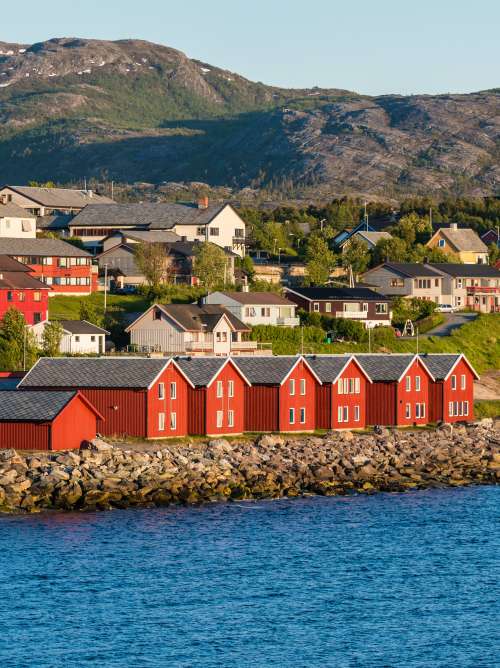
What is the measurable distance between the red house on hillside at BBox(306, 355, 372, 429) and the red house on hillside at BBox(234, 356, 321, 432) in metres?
0.84

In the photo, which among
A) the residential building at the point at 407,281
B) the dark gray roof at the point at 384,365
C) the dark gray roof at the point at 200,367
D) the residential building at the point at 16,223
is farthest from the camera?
the residential building at the point at 407,281

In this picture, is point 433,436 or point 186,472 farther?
point 433,436

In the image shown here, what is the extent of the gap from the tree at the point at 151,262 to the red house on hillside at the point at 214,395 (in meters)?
33.0

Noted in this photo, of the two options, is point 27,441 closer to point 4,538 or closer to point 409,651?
point 4,538

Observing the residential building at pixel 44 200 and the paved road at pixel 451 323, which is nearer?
the paved road at pixel 451 323

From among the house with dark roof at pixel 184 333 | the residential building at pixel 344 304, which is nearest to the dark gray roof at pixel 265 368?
the house with dark roof at pixel 184 333

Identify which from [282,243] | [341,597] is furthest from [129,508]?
[282,243]

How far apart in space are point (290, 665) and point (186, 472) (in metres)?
22.0

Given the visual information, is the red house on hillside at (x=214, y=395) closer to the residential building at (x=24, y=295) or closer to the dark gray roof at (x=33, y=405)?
the dark gray roof at (x=33, y=405)

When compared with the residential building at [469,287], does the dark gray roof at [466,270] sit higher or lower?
higher

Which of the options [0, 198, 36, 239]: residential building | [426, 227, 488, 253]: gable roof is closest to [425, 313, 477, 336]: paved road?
[426, 227, 488, 253]: gable roof

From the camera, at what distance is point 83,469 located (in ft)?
188

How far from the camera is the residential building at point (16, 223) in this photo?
113500 millimetres

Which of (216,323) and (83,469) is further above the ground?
(216,323)
